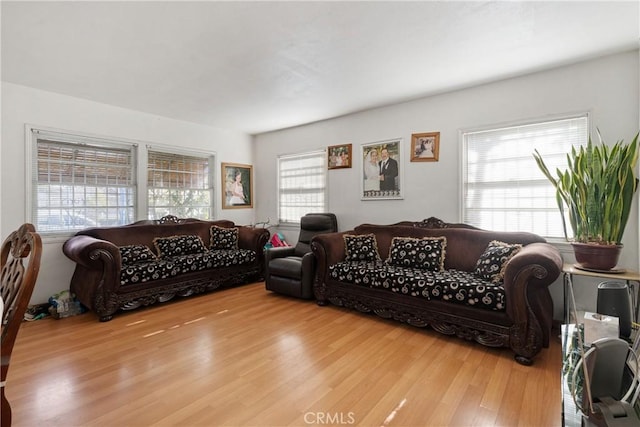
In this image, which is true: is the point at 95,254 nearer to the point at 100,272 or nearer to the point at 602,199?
the point at 100,272

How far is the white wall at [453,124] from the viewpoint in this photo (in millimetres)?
2730

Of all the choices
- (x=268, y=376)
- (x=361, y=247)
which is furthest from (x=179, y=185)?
(x=268, y=376)

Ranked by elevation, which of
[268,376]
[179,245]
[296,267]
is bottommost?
[268,376]

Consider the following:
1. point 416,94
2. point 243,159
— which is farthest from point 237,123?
point 416,94

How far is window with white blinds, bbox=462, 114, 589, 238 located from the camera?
3.02m

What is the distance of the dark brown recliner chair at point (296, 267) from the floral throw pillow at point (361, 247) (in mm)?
457

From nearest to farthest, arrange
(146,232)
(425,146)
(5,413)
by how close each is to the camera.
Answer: (5,413) < (425,146) < (146,232)

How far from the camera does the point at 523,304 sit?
2.27 metres

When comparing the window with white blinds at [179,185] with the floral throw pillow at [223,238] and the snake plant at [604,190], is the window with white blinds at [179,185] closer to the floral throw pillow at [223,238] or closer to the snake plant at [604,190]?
the floral throw pillow at [223,238]

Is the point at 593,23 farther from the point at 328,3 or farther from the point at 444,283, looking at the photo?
the point at 444,283

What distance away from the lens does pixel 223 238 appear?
463 cm

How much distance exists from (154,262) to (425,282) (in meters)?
3.11

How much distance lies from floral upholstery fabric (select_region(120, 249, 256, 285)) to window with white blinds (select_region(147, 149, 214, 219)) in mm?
1069

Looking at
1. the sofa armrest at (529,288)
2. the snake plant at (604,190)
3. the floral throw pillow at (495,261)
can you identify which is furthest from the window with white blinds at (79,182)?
the snake plant at (604,190)
